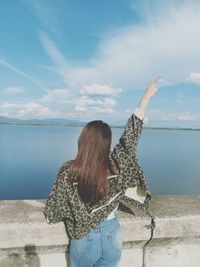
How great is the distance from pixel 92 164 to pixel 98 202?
272mm

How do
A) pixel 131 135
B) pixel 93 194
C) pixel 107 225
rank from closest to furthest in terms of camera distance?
1. pixel 93 194
2. pixel 107 225
3. pixel 131 135

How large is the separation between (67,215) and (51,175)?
28476 mm

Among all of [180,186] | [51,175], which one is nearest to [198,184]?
[180,186]

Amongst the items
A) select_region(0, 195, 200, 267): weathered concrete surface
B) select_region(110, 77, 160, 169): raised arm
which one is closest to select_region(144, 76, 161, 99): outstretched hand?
select_region(110, 77, 160, 169): raised arm

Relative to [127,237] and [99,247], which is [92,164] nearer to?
[99,247]

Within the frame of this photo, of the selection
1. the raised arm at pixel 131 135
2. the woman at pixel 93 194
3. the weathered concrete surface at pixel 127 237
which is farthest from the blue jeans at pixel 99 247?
the raised arm at pixel 131 135

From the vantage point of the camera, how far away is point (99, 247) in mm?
2354

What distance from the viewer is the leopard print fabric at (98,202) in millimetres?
2311

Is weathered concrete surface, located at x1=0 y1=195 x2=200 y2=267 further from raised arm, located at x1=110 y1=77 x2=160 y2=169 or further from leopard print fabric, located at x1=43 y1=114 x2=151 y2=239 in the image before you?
raised arm, located at x1=110 y1=77 x2=160 y2=169

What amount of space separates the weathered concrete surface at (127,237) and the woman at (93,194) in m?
0.17

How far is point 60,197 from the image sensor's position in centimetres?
236

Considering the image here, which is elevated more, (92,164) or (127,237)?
(92,164)

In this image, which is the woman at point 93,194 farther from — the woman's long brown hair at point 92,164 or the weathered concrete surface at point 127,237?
the weathered concrete surface at point 127,237

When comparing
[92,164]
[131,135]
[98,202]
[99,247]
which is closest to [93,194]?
[98,202]
